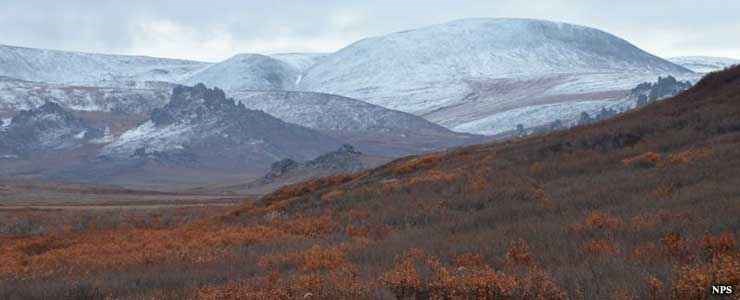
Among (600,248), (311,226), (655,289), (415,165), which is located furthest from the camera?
(415,165)

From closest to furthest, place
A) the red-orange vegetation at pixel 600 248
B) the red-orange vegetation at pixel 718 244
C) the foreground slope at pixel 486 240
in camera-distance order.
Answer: the foreground slope at pixel 486 240, the red-orange vegetation at pixel 718 244, the red-orange vegetation at pixel 600 248

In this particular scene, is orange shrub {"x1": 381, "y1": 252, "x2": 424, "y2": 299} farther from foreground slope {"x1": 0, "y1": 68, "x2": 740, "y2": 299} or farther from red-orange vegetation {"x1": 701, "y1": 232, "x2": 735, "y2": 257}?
red-orange vegetation {"x1": 701, "y1": 232, "x2": 735, "y2": 257}

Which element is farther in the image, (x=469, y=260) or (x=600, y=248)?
(x=469, y=260)

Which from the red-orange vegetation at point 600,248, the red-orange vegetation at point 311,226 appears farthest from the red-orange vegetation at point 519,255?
the red-orange vegetation at point 311,226

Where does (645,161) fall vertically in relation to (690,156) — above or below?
below

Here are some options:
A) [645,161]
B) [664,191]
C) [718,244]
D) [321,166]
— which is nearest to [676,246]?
[718,244]

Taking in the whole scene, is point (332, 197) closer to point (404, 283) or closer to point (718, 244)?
point (404, 283)

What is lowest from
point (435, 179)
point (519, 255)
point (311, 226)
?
point (311, 226)

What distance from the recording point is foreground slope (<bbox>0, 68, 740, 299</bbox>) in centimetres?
921

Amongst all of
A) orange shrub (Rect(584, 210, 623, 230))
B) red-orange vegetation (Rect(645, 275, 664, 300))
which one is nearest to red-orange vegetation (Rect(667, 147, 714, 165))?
orange shrub (Rect(584, 210, 623, 230))

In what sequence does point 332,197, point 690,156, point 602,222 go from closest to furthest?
point 602,222 < point 690,156 < point 332,197

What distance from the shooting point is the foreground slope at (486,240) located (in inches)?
363

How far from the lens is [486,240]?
13.2m

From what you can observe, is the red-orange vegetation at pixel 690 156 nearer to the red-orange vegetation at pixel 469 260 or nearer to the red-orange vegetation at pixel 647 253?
the red-orange vegetation at pixel 647 253
